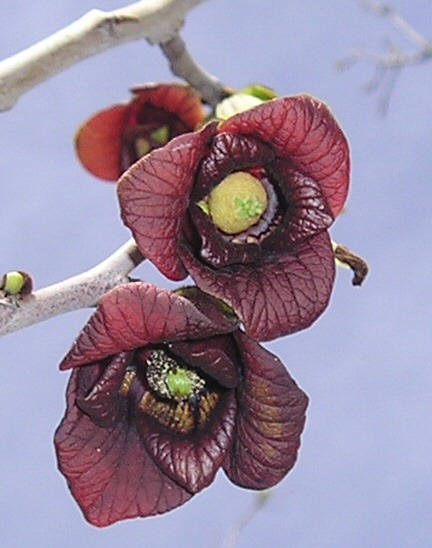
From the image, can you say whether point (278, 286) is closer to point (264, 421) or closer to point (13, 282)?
point (264, 421)

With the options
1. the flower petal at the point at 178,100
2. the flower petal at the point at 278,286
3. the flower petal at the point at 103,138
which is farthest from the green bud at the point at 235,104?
the flower petal at the point at 278,286

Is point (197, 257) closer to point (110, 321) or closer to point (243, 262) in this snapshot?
point (243, 262)

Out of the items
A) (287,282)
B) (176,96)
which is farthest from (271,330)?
(176,96)

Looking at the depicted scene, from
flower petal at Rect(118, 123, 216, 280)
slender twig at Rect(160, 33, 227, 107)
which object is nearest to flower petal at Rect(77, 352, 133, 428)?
flower petal at Rect(118, 123, 216, 280)

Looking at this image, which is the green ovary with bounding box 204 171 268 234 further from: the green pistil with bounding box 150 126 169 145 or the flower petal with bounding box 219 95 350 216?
the green pistil with bounding box 150 126 169 145

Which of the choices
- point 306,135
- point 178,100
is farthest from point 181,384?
point 178,100
